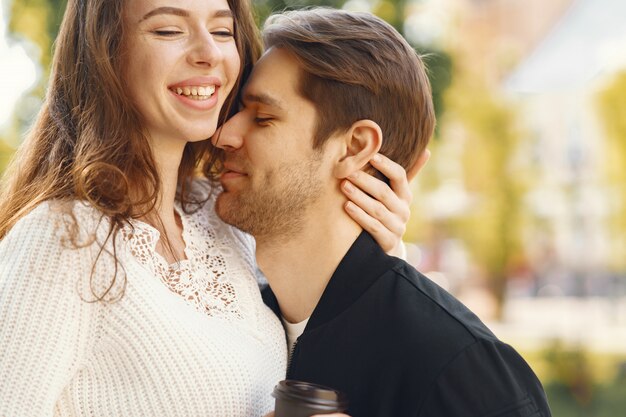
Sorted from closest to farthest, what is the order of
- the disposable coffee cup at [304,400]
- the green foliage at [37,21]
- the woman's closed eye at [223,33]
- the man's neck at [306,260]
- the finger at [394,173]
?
the disposable coffee cup at [304,400] < the woman's closed eye at [223,33] < the man's neck at [306,260] < the finger at [394,173] < the green foliage at [37,21]

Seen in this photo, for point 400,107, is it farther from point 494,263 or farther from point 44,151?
point 494,263

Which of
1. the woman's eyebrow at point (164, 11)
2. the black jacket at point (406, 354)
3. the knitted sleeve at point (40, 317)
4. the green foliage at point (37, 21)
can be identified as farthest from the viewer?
the green foliage at point (37, 21)

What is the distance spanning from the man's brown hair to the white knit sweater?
66 cm

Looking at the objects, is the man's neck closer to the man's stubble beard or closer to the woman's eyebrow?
the man's stubble beard

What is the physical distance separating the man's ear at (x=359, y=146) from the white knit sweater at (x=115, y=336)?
556 mm

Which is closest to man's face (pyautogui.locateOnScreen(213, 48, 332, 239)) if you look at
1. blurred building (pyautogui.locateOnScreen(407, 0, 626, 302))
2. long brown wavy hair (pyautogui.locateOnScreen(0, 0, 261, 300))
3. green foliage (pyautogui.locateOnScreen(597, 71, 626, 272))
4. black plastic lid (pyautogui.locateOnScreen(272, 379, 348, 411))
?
long brown wavy hair (pyautogui.locateOnScreen(0, 0, 261, 300))

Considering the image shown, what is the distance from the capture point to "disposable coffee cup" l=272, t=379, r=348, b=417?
1663mm

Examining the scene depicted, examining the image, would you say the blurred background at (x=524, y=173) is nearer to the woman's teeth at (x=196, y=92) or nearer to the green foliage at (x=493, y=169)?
the green foliage at (x=493, y=169)

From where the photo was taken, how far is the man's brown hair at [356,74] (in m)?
2.42

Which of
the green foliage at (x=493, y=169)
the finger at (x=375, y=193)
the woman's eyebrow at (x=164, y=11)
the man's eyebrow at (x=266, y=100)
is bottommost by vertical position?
the finger at (x=375, y=193)

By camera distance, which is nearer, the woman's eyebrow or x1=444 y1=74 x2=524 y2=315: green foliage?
the woman's eyebrow

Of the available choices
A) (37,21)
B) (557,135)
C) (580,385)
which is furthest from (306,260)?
(557,135)

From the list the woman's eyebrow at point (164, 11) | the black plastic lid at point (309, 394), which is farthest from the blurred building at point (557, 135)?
the black plastic lid at point (309, 394)

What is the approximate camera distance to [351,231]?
7.82 feet
